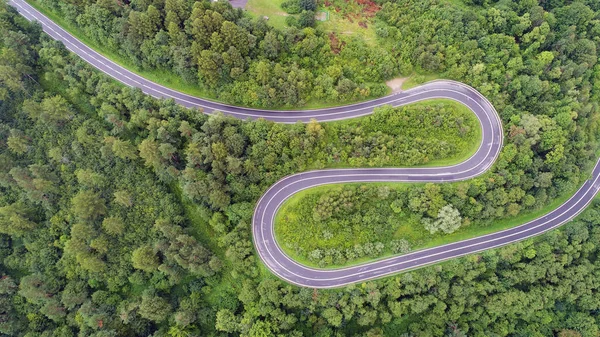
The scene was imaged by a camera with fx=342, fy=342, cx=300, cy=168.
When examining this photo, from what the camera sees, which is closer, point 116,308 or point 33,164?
point 116,308

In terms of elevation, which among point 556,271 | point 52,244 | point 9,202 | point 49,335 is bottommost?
point 49,335

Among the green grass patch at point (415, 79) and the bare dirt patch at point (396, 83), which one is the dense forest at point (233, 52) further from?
the green grass patch at point (415, 79)

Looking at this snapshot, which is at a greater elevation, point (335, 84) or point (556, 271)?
point (335, 84)

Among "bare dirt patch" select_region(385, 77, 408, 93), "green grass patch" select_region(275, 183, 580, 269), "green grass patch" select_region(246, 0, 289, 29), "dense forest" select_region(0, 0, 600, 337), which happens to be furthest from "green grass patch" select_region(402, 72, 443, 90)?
"green grass patch" select_region(246, 0, 289, 29)

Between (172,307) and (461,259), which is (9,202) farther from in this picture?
(461,259)

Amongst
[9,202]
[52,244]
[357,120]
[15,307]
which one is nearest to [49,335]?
[15,307]

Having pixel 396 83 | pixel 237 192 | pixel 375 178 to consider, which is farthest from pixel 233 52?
pixel 375 178
